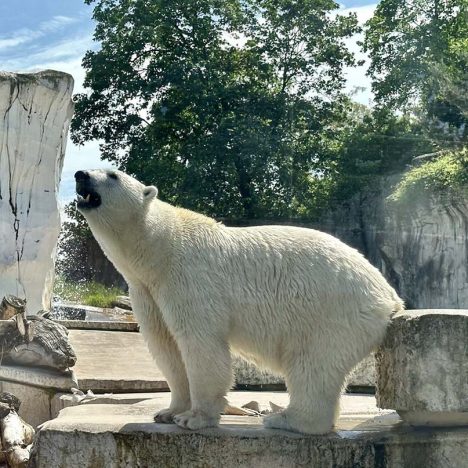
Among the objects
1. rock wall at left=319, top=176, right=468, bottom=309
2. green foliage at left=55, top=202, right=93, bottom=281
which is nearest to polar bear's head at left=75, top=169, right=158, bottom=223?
rock wall at left=319, top=176, right=468, bottom=309

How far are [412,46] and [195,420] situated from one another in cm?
2392

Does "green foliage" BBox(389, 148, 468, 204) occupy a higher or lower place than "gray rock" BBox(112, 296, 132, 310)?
higher

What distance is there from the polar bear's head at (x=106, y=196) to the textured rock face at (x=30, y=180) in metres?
6.33

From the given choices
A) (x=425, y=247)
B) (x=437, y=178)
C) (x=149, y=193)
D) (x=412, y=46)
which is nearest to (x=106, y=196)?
(x=149, y=193)

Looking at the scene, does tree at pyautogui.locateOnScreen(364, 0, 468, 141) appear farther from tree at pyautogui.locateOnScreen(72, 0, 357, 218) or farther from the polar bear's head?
the polar bear's head

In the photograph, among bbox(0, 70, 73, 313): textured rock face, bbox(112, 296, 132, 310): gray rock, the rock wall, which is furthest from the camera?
the rock wall

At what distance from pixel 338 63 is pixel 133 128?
7.11 metres

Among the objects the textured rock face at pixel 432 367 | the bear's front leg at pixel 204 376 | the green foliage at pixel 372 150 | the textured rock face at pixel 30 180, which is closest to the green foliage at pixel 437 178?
the green foliage at pixel 372 150

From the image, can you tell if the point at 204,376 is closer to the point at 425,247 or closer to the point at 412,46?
the point at 425,247

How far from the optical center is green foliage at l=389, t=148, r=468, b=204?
19625 millimetres

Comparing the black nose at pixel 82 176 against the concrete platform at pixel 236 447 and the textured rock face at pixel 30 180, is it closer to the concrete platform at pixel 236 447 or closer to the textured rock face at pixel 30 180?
the concrete platform at pixel 236 447

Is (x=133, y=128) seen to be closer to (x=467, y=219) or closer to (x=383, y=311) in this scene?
(x=467, y=219)

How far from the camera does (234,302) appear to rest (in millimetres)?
4023

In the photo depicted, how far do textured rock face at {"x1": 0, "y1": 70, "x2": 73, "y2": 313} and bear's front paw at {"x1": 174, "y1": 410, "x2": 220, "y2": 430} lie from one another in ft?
21.5
